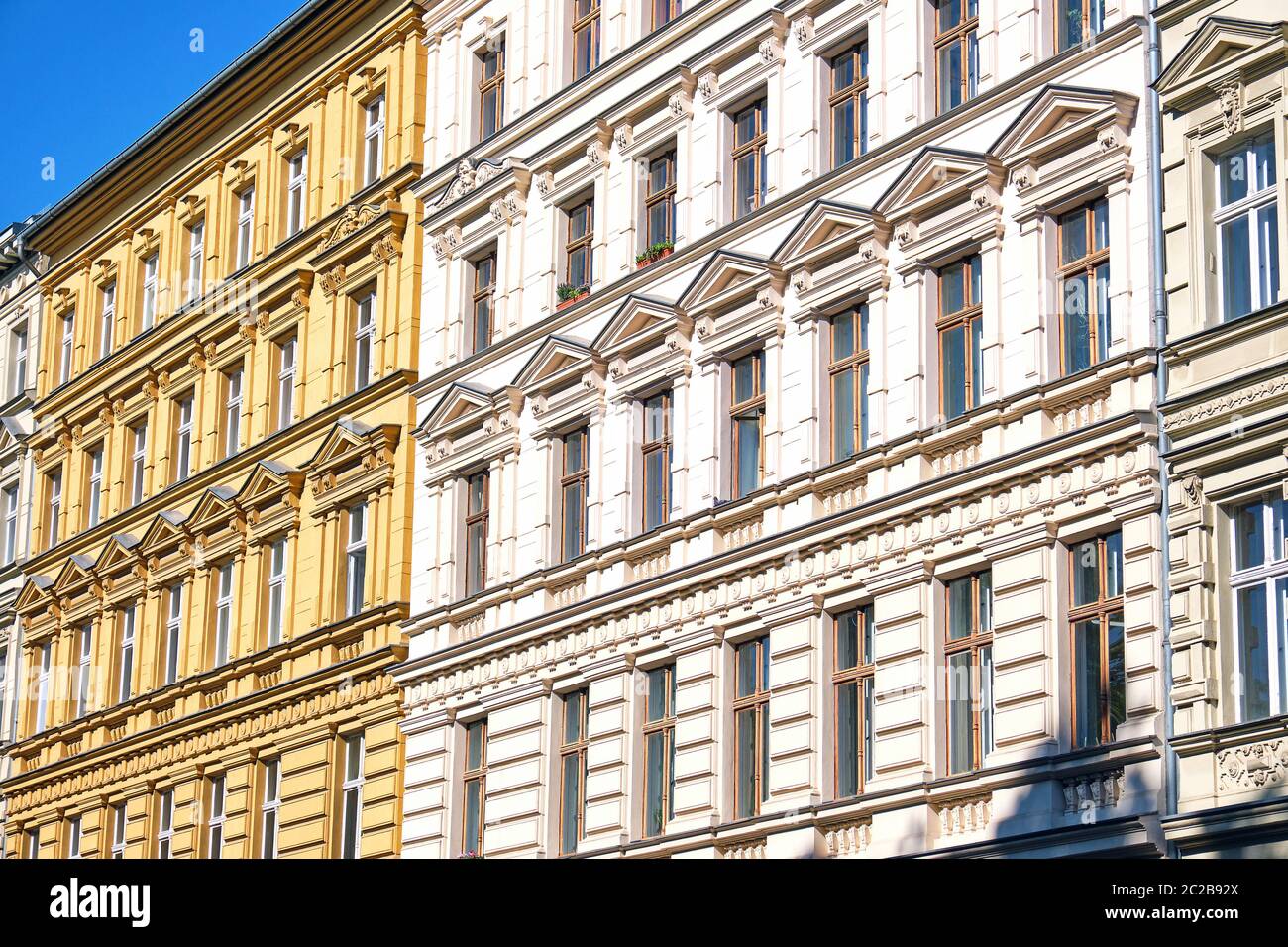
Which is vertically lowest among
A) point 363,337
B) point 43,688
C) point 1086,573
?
point 1086,573

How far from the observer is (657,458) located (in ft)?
117

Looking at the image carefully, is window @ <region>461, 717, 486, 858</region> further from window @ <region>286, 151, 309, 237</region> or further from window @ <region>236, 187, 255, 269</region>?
window @ <region>236, 187, 255, 269</region>

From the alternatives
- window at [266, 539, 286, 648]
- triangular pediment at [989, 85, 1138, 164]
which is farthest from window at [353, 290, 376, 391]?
triangular pediment at [989, 85, 1138, 164]

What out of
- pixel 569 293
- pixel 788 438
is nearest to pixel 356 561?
pixel 569 293

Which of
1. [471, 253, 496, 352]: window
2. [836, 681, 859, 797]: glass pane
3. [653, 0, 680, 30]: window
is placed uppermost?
[653, 0, 680, 30]: window

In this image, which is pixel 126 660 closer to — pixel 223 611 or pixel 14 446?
pixel 223 611

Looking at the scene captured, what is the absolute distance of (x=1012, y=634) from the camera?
28.3 m

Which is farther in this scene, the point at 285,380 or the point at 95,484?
the point at 95,484

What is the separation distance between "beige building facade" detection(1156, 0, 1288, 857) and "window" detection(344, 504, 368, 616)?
1803cm

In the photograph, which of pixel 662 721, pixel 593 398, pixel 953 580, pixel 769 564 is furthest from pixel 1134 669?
pixel 593 398

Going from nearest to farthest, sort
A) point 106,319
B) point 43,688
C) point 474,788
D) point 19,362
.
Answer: point 474,788 → point 43,688 → point 106,319 → point 19,362

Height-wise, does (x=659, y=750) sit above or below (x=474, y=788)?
above

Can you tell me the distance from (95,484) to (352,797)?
15.5m

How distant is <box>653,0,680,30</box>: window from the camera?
122ft
